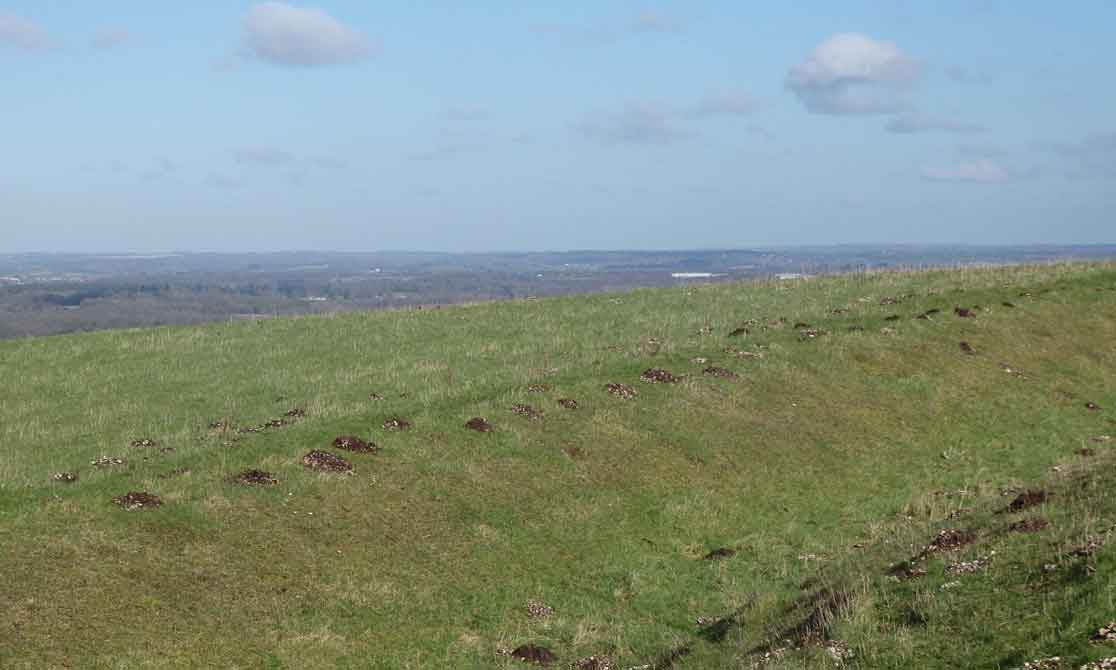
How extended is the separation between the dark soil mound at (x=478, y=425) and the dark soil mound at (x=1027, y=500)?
12816mm

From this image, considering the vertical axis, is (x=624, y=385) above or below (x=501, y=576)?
above

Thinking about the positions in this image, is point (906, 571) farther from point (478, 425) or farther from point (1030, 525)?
point (478, 425)

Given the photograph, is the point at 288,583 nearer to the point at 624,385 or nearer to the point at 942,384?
the point at 624,385

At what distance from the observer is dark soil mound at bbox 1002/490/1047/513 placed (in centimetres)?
1945

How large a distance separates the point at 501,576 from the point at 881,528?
937cm

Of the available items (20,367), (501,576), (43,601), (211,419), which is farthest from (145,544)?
(20,367)

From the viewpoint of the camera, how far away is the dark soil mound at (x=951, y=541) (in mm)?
17703

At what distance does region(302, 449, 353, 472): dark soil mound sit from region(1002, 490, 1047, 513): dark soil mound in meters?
14.0

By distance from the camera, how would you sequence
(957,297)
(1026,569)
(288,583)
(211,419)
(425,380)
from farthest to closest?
(957,297), (425,380), (211,419), (288,583), (1026,569)

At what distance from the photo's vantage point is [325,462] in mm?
24391

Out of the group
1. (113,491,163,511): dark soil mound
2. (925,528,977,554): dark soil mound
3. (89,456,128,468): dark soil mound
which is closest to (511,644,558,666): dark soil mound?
(925,528,977,554): dark soil mound

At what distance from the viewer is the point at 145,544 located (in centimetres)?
2014

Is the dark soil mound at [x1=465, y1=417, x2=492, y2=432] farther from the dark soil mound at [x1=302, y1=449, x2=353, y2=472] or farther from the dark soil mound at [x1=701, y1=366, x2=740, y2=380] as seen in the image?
the dark soil mound at [x1=701, y1=366, x2=740, y2=380]

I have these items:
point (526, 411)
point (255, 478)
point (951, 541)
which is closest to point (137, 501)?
point (255, 478)
